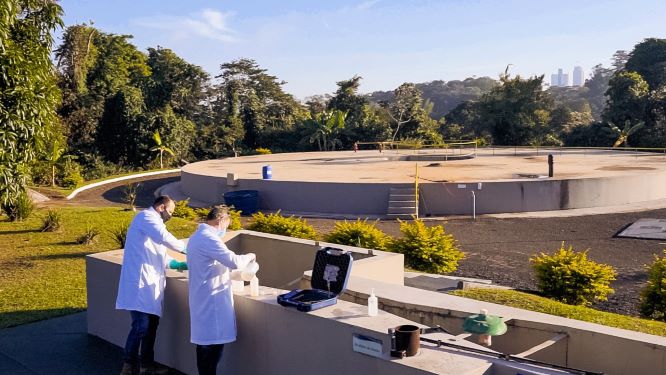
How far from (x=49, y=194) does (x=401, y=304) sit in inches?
814

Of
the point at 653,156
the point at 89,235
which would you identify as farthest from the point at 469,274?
the point at 653,156

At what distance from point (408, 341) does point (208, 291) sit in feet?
5.16

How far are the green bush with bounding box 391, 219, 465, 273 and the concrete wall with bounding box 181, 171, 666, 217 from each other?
7.32 metres

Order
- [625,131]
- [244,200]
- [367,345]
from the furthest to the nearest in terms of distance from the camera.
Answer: [625,131]
[244,200]
[367,345]

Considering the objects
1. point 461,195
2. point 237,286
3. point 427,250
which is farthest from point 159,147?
point 237,286

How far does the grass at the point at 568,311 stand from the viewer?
6.51 meters

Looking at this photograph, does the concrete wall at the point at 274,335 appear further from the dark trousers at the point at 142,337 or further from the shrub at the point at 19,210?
the shrub at the point at 19,210

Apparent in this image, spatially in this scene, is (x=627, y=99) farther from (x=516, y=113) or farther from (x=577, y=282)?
(x=577, y=282)

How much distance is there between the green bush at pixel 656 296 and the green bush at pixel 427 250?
3086 mm

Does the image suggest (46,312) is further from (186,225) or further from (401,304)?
(186,225)

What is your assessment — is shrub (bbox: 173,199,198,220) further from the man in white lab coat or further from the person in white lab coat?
the person in white lab coat

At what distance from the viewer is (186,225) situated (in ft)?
42.3

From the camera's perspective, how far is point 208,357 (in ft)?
15.5

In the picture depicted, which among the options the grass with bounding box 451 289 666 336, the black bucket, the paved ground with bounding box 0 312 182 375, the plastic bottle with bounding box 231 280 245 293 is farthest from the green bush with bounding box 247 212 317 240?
the black bucket
